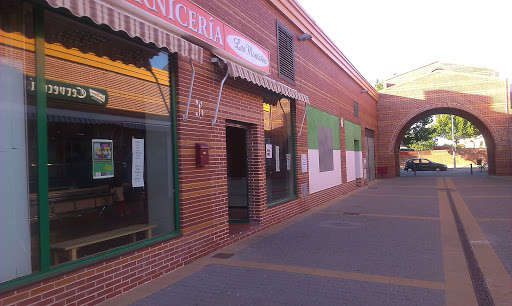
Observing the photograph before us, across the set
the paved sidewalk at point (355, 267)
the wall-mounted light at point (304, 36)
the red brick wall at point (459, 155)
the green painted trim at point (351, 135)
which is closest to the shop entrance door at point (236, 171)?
the paved sidewalk at point (355, 267)

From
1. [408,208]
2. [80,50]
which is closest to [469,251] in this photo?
[408,208]

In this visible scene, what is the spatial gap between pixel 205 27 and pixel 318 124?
6.45 m

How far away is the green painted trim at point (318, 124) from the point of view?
10750mm

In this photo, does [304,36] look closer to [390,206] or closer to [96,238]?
[390,206]

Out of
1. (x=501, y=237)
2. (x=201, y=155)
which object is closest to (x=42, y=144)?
(x=201, y=155)

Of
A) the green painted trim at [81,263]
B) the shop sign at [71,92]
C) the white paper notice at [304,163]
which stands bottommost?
the green painted trim at [81,263]

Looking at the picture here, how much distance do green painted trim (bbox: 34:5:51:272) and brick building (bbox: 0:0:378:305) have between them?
1 cm

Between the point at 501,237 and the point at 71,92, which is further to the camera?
the point at 501,237

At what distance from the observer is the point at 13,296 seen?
10.5 feet

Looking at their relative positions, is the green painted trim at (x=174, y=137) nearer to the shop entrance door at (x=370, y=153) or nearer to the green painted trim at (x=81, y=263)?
the green painted trim at (x=81, y=263)

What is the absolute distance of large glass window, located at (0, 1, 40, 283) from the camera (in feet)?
11.2

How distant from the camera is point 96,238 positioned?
4.47 m

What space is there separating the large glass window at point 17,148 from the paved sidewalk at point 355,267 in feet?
3.95

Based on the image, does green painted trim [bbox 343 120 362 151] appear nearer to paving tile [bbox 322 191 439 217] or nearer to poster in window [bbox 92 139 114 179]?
paving tile [bbox 322 191 439 217]
